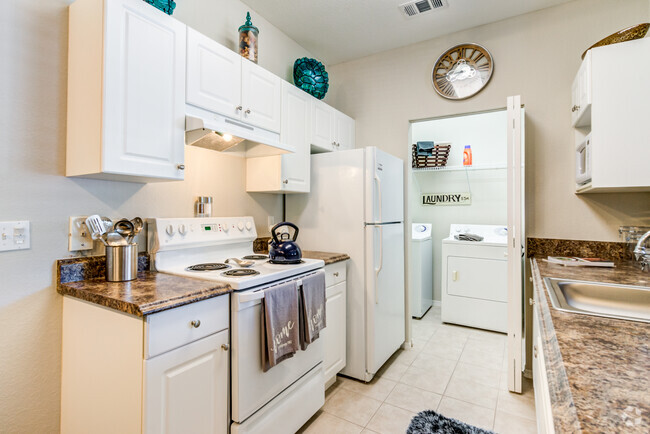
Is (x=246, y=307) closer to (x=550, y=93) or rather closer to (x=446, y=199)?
(x=550, y=93)

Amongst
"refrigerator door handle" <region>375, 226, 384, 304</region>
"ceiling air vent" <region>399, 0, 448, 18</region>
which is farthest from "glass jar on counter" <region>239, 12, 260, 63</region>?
"refrigerator door handle" <region>375, 226, 384, 304</region>

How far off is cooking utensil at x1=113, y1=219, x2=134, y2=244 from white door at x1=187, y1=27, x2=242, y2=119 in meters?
0.66

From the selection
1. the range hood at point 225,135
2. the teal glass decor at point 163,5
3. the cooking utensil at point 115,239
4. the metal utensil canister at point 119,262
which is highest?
the teal glass decor at point 163,5

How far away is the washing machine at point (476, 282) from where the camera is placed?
3.34 metres

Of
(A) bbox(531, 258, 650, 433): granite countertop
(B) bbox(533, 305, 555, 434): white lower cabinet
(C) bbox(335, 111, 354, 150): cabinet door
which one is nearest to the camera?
(A) bbox(531, 258, 650, 433): granite countertop

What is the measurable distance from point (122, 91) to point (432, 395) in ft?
8.23

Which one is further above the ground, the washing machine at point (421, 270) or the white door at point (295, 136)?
the white door at point (295, 136)

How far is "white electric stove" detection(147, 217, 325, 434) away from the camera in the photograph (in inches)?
55.6

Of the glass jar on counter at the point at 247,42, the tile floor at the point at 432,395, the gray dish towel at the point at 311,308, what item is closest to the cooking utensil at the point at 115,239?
the gray dish towel at the point at 311,308

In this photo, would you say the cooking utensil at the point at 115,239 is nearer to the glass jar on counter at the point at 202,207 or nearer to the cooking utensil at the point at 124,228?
the cooking utensil at the point at 124,228

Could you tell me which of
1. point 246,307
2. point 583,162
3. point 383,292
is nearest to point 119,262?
point 246,307

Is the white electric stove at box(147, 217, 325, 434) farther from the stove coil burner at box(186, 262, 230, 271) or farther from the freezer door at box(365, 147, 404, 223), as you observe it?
the freezer door at box(365, 147, 404, 223)

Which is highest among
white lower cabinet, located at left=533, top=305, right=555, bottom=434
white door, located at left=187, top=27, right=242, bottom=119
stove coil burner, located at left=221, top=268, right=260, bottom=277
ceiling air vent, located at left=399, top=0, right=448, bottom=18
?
ceiling air vent, located at left=399, top=0, right=448, bottom=18

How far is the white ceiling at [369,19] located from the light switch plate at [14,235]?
199cm
